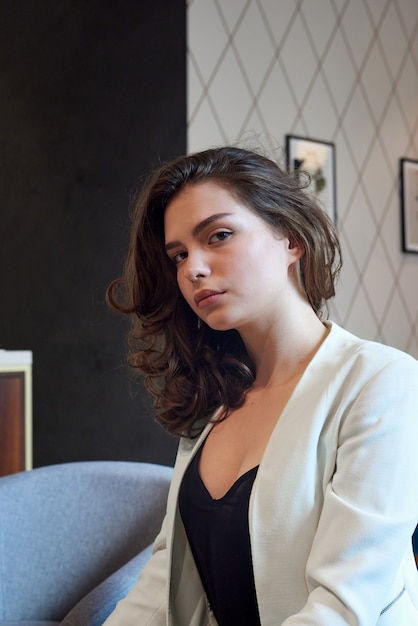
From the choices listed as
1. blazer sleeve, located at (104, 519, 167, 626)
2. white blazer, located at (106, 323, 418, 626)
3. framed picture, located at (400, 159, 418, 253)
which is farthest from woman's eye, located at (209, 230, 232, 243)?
framed picture, located at (400, 159, 418, 253)

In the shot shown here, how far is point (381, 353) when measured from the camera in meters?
1.11

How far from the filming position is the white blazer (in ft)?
3.15

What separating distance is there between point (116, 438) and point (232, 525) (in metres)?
2.01

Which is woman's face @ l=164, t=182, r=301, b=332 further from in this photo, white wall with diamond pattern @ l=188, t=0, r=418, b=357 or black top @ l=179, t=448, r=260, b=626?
white wall with diamond pattern @ l=188, t=0, r=418, b=357

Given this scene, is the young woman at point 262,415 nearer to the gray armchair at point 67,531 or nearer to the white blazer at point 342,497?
the white blazer at point 342,497

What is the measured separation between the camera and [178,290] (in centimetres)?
142

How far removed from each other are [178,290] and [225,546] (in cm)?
49

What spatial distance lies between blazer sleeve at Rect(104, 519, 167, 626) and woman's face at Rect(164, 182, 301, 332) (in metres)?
0.47

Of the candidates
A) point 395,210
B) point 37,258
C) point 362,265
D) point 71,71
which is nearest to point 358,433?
point 37,258

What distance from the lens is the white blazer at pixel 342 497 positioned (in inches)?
37.8

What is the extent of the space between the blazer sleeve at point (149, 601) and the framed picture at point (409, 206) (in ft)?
10.9

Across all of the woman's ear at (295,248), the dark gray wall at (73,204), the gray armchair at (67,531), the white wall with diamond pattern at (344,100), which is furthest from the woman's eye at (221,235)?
the white wall with diamond pattern at (344,100)

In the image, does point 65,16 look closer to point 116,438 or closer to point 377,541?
point 116,438

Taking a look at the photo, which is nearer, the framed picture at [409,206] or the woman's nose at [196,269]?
the woman's nose at [196,269]
